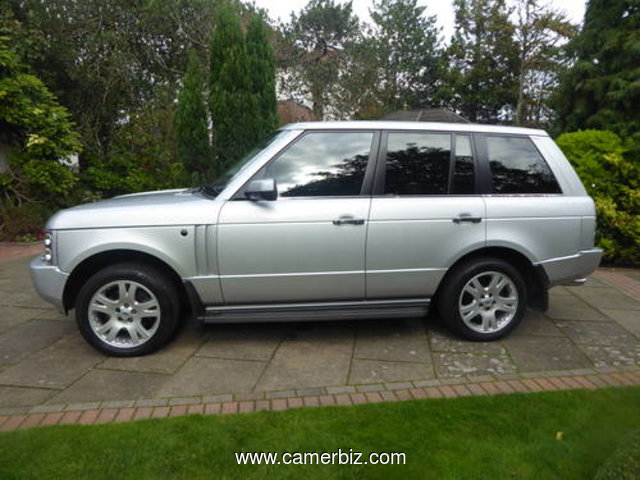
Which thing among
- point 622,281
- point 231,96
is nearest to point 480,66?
point 231,96

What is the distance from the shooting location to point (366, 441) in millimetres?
2617

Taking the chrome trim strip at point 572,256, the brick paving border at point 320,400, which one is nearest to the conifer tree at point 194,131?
the brick paving border at point 320,400

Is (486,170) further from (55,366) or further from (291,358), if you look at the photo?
(55,366)

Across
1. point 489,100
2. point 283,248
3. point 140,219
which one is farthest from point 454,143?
point 489,100

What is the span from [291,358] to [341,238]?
3.51 ft

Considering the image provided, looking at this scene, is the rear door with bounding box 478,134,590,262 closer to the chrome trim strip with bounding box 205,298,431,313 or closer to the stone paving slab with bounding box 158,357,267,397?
the chrome trim strip with bounding box 205,298,431,313

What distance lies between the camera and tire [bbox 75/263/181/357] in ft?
11.7

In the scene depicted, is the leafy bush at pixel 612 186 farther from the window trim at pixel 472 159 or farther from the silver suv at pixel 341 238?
the window trim at pixel 472 159

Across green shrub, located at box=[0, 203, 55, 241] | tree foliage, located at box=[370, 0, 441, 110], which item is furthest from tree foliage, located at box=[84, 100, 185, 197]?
tree foliage, located at box=[370, 0, 441, 110]

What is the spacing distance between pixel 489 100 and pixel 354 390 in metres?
23.6

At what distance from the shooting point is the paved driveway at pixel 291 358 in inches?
128

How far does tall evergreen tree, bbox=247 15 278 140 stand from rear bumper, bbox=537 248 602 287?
5.74m

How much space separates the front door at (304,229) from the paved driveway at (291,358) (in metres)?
0.51

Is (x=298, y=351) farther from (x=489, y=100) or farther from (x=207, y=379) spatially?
(x=489, y=100)
